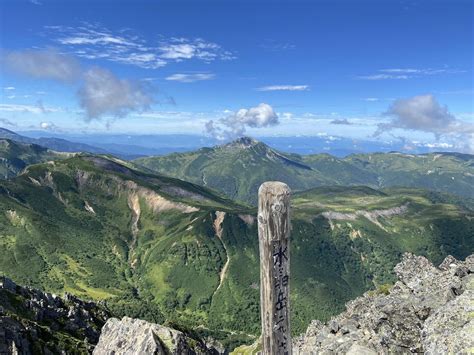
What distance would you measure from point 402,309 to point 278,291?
30.4m

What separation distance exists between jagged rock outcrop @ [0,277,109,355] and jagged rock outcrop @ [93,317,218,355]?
Answer: 30.8m

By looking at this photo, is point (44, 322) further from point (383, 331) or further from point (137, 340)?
point (383, 331)

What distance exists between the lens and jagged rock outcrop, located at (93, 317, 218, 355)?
101ft

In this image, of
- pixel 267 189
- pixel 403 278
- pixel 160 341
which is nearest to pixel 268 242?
pixel 267 189

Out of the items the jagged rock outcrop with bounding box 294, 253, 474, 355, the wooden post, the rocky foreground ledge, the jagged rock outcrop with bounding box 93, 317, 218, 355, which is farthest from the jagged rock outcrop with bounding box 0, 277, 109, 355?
the wooden post

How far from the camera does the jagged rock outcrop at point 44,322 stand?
193 ft

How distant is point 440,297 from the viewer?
36469 millimetres

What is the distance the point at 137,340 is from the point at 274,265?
2398 cm

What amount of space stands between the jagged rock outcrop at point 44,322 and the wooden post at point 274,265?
185 ft

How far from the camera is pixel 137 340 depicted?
102 feet

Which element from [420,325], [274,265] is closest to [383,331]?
[420,325]

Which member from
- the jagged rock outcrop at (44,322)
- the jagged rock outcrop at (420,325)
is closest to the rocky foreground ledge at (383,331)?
Result: the jagged rock outcrop at (420,325)

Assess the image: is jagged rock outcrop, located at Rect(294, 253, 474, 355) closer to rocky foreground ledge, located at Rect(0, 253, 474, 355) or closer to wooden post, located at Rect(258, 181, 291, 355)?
rocky foreground ledge, located at Rect(0, 253, 474, 355)

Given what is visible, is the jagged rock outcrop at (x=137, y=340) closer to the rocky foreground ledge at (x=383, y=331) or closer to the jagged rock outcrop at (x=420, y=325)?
the rocky foreground ledge at (x=383, y=331)
